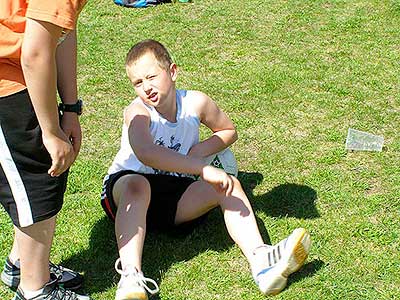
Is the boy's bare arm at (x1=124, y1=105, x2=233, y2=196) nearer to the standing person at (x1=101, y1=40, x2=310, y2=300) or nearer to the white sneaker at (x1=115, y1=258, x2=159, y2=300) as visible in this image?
the standing person at (x1=101, y1=40, x2=310, y2=300)

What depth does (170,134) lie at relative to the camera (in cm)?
336

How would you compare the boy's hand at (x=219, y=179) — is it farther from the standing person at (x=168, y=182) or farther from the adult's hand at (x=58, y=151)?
the adult's hand at (x=58, y=151)

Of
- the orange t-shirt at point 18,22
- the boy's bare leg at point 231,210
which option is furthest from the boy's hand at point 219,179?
the orange t-shirt at point 18,22

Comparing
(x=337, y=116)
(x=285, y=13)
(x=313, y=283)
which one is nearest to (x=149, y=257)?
(x=313, y=283)

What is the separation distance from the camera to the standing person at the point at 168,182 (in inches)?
116

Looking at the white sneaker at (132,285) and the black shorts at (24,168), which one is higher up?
the black shorts at (24,168)

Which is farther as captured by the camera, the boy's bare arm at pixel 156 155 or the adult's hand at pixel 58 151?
the boy's bare arm at pixel 156 155

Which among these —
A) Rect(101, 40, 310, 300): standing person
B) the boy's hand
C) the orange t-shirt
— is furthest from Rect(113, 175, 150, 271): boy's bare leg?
the orange t-shirt

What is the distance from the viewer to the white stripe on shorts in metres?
2.57

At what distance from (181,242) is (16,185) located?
1.01m

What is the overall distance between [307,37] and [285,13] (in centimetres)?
64

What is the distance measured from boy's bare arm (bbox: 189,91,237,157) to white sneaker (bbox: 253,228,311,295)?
65 centimetres

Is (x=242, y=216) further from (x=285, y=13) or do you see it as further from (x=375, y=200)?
(x=285, y=13)

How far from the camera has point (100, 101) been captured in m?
4.85
